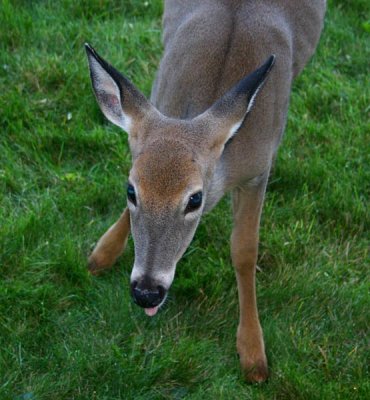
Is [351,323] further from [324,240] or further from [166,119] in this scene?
[166,119]


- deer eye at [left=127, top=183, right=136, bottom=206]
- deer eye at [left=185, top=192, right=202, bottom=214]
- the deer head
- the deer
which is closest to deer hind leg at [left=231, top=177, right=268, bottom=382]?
the deer

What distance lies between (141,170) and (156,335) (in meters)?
1.16

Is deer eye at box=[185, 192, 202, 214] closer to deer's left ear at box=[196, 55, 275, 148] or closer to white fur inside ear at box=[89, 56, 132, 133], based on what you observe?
deer's left ear at box=[196, 55, 275, 148]

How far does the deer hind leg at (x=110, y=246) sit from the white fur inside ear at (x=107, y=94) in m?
0.99

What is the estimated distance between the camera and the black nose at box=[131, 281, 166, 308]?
382 centimetres

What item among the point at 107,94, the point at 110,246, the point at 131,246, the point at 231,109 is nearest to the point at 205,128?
the point at 231,109

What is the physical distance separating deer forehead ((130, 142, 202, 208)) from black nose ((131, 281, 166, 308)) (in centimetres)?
31

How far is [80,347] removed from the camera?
15.4 ft

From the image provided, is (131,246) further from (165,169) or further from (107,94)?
(165,169)

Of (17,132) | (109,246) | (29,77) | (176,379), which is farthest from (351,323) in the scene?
(29,77)

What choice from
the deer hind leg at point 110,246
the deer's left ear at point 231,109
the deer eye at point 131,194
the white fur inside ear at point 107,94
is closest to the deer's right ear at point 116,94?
the white fur inside ear at point 107,94

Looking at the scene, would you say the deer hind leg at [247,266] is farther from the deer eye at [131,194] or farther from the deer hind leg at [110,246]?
the deer eye at [131,194]

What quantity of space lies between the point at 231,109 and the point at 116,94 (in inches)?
20.6

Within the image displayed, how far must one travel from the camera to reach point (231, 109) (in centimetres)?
423
